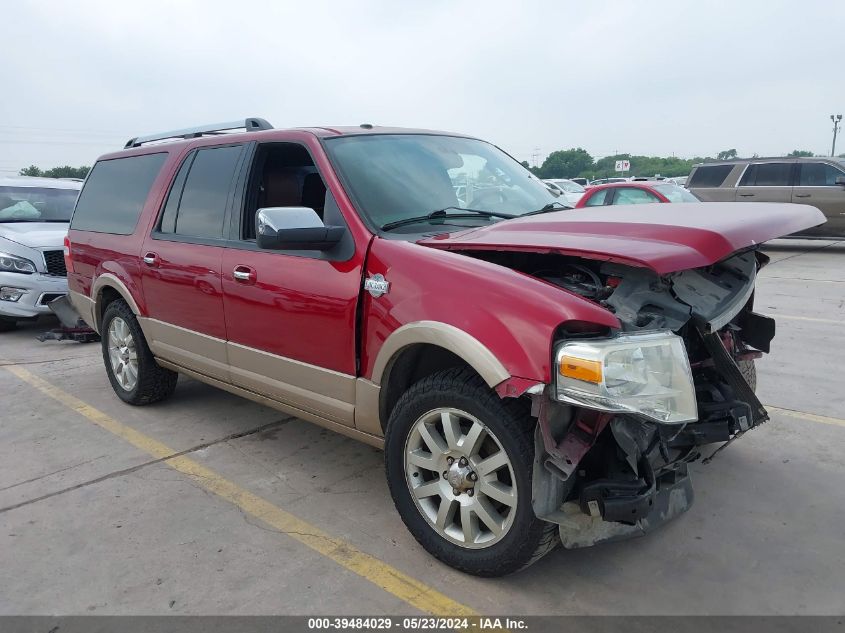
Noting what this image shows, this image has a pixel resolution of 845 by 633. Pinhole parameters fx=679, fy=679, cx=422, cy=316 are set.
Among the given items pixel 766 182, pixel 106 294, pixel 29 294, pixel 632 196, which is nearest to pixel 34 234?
pixel 29 294

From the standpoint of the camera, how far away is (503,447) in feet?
8.43

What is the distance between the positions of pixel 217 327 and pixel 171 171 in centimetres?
127

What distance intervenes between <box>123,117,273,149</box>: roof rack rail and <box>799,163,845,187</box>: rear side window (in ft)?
41.0

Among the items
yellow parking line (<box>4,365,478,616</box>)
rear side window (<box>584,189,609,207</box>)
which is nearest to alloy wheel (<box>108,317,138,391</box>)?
yellow parking line (<box>4,365,478,616</box>)

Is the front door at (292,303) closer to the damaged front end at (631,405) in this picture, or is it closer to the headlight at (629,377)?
the damaged front end at (631,405)

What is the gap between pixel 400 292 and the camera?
2.94 metres

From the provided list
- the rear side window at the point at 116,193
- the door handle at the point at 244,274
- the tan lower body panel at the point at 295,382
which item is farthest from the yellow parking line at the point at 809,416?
the rear side window at the point at 116,193

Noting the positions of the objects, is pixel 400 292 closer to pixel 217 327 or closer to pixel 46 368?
pixel 217 327

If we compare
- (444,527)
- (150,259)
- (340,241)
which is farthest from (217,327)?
(444,527)

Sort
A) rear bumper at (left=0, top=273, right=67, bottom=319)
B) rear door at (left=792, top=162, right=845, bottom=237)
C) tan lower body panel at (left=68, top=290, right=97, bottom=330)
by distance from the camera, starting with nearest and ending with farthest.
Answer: tan lower body panel at (left=68, top=290, right=97, bottom=330) → rear bumper at (left=0, top=273, right=67, bottom=319) → rear door at (left=792, top=162, right=845, bottom=237)

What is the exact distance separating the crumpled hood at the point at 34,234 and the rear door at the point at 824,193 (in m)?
12.3

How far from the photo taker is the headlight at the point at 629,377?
7.63 feet

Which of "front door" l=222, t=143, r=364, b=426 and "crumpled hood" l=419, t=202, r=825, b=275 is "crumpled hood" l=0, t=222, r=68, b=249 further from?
"crumpled hood" l=419, t=202, r=825, b=275

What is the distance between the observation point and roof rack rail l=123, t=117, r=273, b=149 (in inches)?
173
